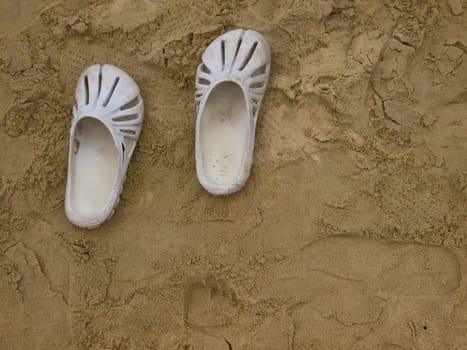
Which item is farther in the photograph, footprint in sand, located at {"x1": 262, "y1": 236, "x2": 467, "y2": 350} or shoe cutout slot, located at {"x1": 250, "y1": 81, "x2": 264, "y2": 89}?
shoe cutout slot, located at {"x1": 250, "y1": 81, "x2": 264, "y2": 89}

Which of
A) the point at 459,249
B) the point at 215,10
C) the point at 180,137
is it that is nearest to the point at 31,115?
the point at 180,137

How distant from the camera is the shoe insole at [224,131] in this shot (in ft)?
7.09

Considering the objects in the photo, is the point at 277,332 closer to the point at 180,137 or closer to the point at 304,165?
the point at 304,165

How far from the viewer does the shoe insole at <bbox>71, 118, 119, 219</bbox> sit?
2.20m

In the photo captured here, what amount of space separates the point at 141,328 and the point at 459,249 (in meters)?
1.52

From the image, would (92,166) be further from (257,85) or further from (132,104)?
(257,85)

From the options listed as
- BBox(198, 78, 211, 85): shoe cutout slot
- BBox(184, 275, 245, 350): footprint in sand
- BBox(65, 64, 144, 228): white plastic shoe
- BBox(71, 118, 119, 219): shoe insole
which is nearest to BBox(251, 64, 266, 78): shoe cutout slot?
BBox(198, 78, 211, 85): shoe cutout slot

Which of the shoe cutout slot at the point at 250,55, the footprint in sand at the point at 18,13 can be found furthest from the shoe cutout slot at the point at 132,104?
the footprint in sand at the point at 18,13

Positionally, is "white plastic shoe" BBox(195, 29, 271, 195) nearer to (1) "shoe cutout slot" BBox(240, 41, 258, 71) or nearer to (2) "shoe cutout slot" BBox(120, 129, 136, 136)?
(1) "shoe cutout slot" BBox(240, 41, 258, 71)

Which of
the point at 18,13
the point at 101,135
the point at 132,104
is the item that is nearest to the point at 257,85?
the point at 132,104

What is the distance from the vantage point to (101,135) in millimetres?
2264

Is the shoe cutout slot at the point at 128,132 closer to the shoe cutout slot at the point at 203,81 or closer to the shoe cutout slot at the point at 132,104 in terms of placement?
the shoe cutout slot at the point at 132,104

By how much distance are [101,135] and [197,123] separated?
510 mm

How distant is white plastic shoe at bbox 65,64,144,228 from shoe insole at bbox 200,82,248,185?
353mm
